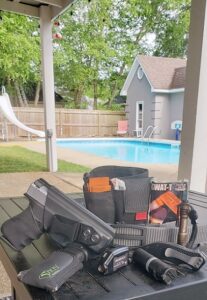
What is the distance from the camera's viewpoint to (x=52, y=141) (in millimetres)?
4707

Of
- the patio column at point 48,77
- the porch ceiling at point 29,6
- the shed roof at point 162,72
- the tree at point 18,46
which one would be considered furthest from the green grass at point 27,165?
the shed roof at point 162,72

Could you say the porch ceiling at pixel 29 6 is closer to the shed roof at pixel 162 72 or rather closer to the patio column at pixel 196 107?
the patio column at pixel 196 107

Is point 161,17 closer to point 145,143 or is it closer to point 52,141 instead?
point 145,143

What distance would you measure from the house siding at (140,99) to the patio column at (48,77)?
769 centimetres

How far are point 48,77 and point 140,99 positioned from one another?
831 centimetres

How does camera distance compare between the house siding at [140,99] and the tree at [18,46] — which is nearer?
the tree at [18,46]

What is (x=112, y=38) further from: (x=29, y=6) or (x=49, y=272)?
(x=49, y=272)

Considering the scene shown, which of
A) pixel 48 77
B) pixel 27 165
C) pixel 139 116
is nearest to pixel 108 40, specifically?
pixel 139 116

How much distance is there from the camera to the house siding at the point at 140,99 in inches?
469

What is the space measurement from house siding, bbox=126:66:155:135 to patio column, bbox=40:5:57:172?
7.69 m

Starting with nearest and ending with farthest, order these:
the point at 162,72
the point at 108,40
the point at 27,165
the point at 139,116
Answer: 1. the point at 27,165
2. the point at 162,72
3. the point at 139,116
4. the point at 108,40

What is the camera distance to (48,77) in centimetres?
454

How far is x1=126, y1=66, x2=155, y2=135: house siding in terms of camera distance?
469 inches

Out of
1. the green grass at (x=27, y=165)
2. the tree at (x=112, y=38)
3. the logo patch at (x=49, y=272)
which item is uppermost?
the tree at (x=112, y=38)
